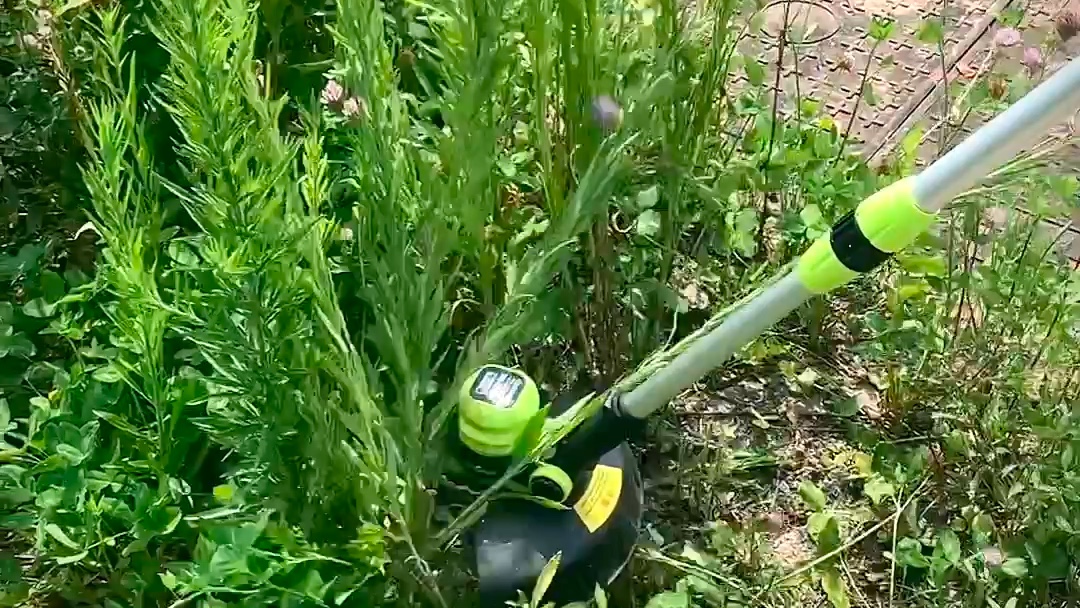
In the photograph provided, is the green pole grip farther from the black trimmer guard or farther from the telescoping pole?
the black trimmer guard

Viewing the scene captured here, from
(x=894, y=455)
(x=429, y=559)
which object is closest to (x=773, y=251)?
(x=894, y=455)

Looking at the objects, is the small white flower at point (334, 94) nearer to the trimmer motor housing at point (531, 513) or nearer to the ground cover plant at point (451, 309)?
the ground cover plant at point (451, 309)

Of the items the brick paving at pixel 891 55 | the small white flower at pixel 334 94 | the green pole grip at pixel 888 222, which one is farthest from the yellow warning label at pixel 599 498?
the brick paving at pixel 891 55

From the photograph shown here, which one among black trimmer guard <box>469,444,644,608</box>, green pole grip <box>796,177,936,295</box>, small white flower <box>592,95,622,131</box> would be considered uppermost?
green pole grip <box>796,177,936,295</box>

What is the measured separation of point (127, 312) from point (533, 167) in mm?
493

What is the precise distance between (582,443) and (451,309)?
187 mm

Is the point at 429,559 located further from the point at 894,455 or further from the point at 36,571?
the point at 894,455

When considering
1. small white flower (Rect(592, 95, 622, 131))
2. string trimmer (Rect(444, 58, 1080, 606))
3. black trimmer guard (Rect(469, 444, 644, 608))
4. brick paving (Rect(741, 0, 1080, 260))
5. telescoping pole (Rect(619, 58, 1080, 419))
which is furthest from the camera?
brick paving (Rect(741, 0, 1080, 260))

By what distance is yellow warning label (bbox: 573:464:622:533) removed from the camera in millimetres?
1157

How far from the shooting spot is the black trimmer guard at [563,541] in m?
1.10

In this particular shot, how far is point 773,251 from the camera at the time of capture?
5.16 feet

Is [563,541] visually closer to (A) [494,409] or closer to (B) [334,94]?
(A) [494,409]

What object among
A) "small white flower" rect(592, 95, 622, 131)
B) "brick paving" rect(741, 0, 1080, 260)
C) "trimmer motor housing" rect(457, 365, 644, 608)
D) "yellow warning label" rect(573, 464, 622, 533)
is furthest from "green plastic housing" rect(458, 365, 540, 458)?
"brick paving" rect(741, 0, 1080, 260)

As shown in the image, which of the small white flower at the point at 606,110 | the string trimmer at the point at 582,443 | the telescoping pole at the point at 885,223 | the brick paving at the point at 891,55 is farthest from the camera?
the brick paving at the point at 891,55
